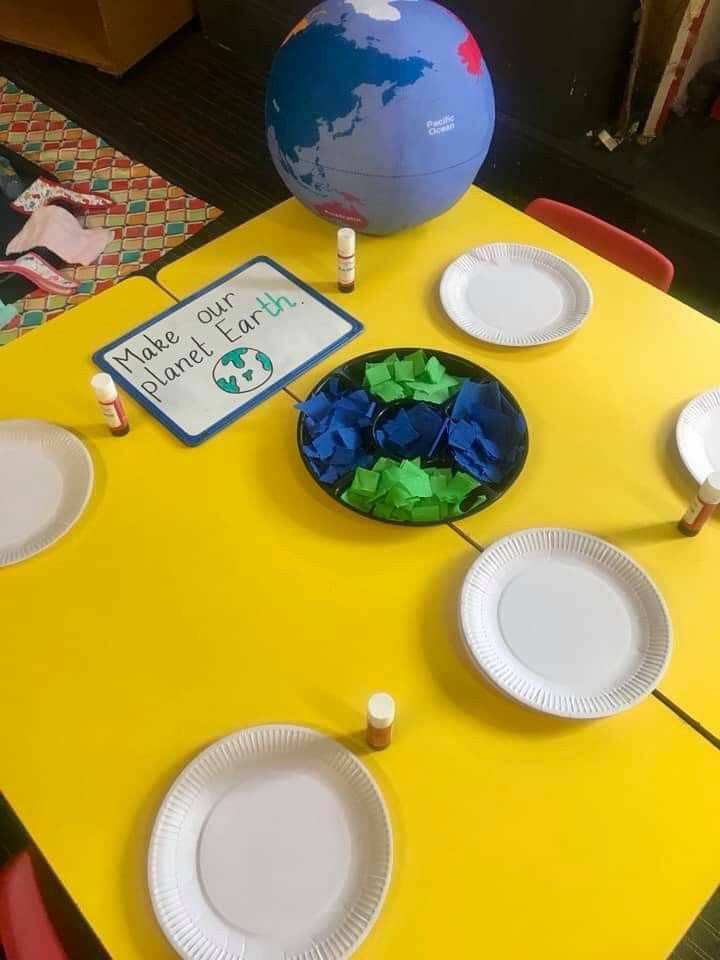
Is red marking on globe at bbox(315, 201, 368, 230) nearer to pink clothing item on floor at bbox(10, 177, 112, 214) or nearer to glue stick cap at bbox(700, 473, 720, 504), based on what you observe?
glue stick cap at bbox(700, 473, 720, 504)

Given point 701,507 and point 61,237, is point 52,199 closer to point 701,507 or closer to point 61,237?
point 61,237

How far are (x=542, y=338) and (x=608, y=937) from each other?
84 centimetres

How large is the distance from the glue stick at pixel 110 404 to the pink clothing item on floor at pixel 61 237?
1.37 metres

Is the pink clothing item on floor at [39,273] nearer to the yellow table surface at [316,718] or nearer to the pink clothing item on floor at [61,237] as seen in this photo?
the pink clothing item on floor at [61,237]

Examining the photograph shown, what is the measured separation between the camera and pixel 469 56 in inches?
50.6

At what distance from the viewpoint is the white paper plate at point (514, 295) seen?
1307 millimetres

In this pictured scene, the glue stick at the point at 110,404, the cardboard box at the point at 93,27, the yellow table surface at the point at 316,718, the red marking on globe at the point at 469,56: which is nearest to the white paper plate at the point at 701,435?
the yellow table surface at the point at 316,718

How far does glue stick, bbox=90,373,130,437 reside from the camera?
1.10 m

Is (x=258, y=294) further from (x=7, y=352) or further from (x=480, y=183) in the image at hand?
(x=480, y=183)

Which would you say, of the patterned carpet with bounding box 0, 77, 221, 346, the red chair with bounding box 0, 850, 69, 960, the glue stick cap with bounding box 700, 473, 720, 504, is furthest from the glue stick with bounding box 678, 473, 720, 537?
the patterned carpet with bounding box 0, 77, 221, 346

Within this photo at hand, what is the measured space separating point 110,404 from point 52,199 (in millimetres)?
1665

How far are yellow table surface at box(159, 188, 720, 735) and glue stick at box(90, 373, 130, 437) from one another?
26cm

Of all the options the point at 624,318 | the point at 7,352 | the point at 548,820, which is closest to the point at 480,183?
the point at 624,318

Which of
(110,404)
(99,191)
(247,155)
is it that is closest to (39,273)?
(99,191)
